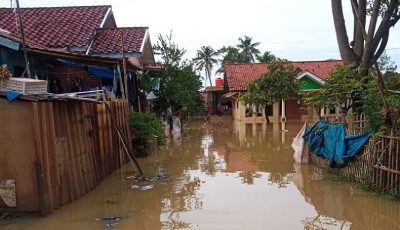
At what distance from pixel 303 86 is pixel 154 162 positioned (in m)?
22.5

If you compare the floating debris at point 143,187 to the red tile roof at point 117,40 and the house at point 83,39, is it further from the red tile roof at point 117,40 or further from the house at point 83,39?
the red tile roof at point 117,40

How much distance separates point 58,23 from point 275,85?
17.0m

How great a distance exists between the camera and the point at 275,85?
98.5 ft

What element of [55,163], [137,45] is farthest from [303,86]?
[55,163]

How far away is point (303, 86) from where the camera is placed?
33.8 metres

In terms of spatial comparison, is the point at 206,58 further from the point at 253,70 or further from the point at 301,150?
the point at 301,150

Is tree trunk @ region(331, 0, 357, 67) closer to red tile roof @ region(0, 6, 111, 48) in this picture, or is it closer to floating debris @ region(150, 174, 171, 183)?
floating debris @ region(150, 174, 171, 183)

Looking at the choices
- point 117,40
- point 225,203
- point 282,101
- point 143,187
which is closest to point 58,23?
point 117,40

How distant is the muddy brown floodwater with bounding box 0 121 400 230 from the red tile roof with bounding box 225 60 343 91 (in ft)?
80.9

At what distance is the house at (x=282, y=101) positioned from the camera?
34062 millimetres

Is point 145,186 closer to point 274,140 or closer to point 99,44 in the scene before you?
point 99,44

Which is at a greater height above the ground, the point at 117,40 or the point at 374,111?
the point at 117,40

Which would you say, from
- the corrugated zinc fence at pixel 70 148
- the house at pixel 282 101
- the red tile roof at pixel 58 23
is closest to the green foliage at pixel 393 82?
the house at pixel 282 101

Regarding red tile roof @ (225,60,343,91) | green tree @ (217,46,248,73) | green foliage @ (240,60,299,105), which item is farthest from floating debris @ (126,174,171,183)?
green tree @ (217,46,248,73)
